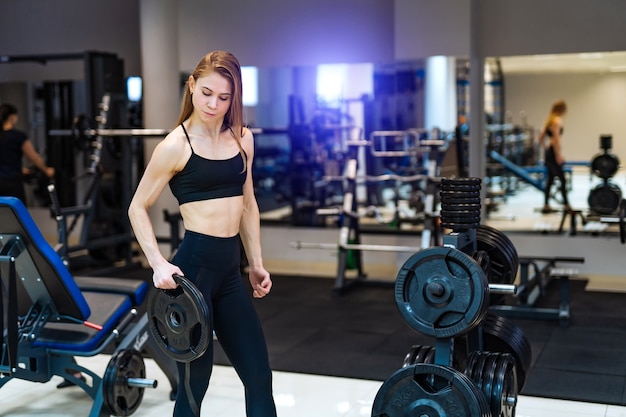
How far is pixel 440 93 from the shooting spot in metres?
6.89

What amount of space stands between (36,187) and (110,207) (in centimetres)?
194

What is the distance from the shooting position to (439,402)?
8.66 ft

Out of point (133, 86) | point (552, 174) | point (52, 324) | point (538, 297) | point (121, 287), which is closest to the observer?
point (52, 324)

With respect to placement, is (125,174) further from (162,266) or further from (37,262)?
(162,266)

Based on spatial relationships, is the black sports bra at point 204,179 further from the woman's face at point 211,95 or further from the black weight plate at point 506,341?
the black weight plate at point 506,341

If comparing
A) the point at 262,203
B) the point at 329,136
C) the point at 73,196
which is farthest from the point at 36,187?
the point at 329,136

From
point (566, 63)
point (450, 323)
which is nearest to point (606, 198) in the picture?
point (566, 63)

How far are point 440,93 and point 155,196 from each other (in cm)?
467

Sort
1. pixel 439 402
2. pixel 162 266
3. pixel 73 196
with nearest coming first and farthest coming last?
pixel 162 266 → pixel 439 402 → pixel 73 196

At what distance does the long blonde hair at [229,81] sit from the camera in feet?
8.25

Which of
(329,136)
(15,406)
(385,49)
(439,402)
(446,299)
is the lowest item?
(15,406)

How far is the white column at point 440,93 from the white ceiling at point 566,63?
44 cm

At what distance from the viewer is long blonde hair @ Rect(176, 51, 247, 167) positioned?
251cm

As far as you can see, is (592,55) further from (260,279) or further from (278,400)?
(260,279)
